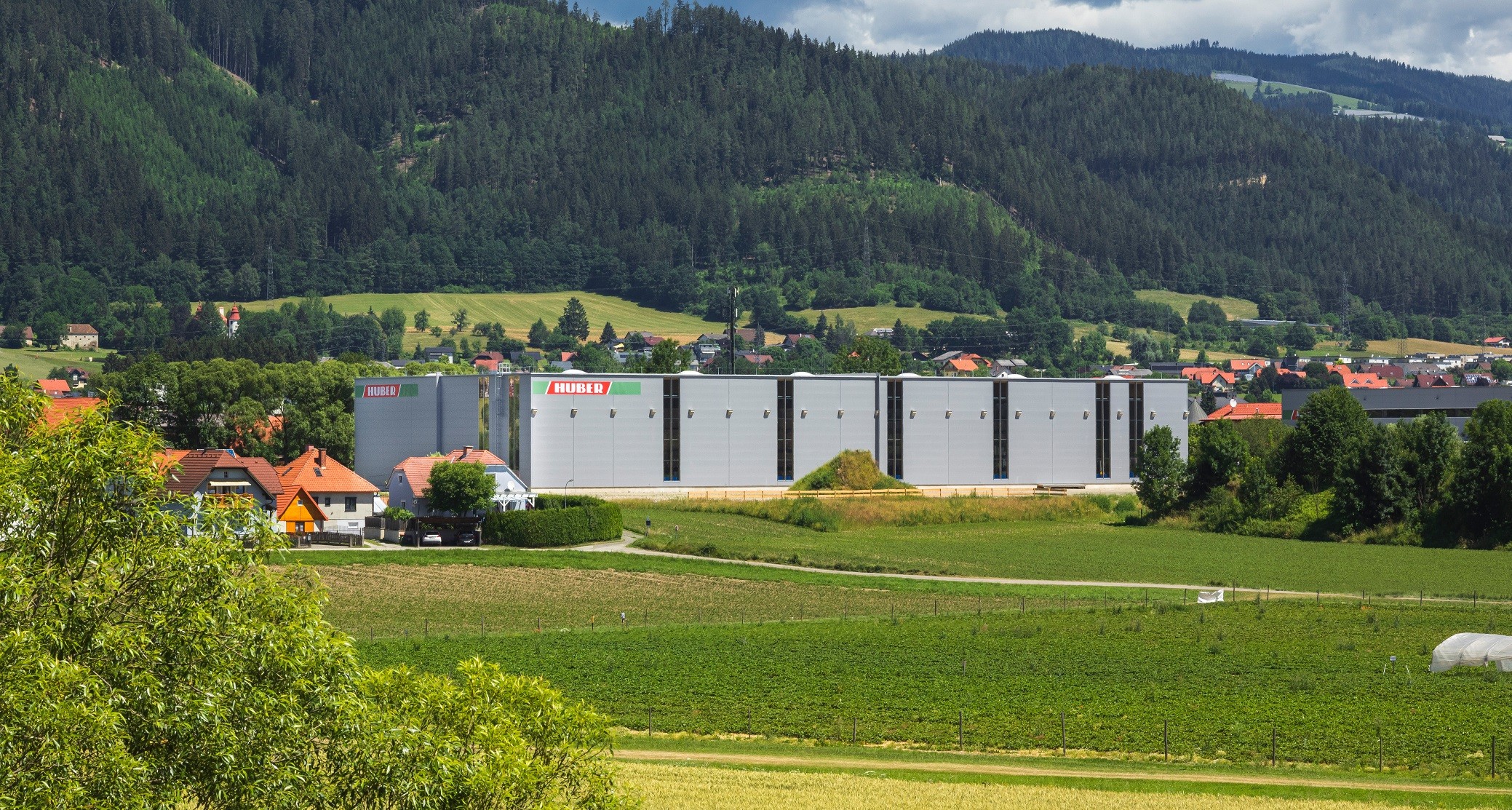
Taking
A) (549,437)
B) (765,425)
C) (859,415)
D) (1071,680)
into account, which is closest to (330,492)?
(549,437)

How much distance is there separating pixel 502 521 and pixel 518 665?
37.3 meters

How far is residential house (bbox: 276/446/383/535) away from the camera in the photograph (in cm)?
8594

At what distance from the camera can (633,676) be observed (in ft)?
141

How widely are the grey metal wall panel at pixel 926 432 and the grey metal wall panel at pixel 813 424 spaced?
5.72m

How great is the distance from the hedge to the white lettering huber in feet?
57.9

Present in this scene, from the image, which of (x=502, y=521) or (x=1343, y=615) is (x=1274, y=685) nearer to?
(x=1343, y=615)

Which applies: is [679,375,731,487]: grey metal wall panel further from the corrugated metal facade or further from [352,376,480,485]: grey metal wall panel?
[352,376,480,485]: grey metal wall panel

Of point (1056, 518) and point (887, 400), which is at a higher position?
point (887, 400)

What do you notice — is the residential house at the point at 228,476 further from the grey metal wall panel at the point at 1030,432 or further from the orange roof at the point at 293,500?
the grey metal wall panel at the point at 1030,432

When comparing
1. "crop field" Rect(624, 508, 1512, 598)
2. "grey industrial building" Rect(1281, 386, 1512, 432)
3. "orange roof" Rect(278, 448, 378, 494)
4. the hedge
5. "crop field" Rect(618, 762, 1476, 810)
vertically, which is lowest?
"crop field" Rect(624, 508, 1512, 598)

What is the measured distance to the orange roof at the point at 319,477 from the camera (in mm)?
87000

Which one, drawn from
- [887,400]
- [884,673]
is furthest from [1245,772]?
[887,400]

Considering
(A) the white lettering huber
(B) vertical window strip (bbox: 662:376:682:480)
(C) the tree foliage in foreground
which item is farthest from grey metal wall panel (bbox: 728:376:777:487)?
(C) the tree foliage in foreground

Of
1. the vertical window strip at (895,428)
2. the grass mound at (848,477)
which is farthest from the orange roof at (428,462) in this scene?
the vertical window strip at (895,428)
